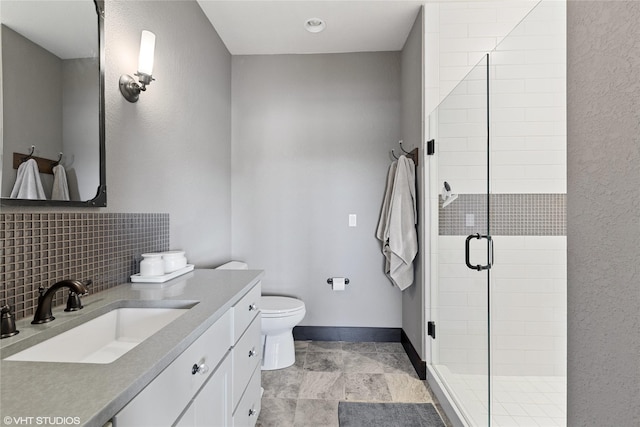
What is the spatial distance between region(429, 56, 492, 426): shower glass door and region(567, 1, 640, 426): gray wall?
0.81 meters

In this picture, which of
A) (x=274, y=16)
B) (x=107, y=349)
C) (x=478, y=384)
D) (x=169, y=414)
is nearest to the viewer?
(x=169, y=414)

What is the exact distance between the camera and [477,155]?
1678mm

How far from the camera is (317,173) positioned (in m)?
2.89

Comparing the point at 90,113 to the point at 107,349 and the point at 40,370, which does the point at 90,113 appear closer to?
the point at 107,349

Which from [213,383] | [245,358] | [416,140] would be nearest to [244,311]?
[245,358]

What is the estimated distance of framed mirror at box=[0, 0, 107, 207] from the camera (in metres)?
0.92

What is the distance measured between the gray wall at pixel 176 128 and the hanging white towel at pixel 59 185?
238 mm

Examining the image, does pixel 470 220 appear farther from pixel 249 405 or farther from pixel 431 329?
pixel 249 405

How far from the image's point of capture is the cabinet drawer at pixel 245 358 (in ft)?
4.21

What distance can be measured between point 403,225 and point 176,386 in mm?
1903

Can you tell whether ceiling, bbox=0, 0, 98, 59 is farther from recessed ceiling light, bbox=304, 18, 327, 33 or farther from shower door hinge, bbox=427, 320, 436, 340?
shower door hinge, bbox=427, 320, 436, 340

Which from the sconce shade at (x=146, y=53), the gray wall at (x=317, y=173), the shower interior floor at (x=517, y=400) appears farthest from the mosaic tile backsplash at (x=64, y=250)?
the shower interior floor at (x=517, y=400)

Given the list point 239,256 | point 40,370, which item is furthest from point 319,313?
point 40,370

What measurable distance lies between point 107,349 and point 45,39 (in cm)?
103
